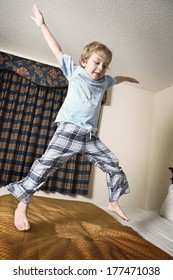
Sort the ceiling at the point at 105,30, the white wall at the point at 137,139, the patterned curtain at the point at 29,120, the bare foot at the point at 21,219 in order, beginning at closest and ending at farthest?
the bare foot at the point at 21,219 → the ceiling at the point at 105,30 → the patterned curtain at the point at 29,120 → the white wall at the point at 137,139

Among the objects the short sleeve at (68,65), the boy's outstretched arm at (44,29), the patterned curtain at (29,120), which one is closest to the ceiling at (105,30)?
the patterned curtain at (29,120)

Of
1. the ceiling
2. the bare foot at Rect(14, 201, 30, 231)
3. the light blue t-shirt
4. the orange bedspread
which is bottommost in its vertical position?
the orange bedspread

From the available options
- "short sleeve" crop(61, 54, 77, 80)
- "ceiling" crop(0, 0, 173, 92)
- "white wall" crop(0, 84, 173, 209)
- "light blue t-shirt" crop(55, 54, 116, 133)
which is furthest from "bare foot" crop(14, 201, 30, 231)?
"white wall" crop(0, 84, 173, 209)

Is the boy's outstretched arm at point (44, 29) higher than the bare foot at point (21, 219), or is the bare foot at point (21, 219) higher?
the boy's outstretched arm at point (44, 29)

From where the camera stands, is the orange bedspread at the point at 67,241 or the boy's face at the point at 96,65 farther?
the boy's face at the point at 96,65

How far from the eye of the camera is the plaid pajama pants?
117 centimetres

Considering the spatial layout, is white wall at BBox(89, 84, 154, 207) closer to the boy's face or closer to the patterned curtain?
the patterned curtain

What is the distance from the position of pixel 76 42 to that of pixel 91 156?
148 centimetres

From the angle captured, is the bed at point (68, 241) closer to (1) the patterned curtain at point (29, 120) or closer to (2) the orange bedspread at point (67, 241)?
(2) the orange bedspread at point (67, 241)

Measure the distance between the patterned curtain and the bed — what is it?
112 cm

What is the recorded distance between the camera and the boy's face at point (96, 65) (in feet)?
4.09

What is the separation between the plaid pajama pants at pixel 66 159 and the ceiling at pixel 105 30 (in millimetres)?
1131

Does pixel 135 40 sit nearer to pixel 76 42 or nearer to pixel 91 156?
pixel 76 42

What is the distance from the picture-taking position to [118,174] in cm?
133
